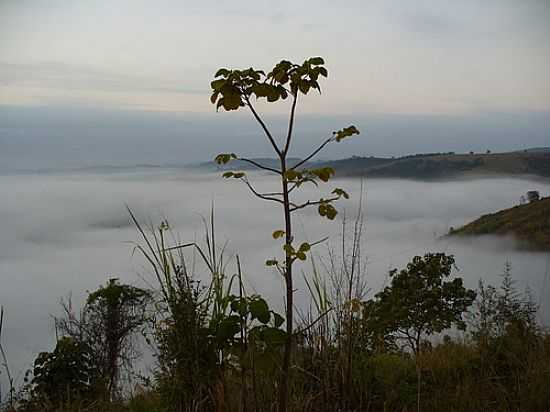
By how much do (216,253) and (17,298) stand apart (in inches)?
2055

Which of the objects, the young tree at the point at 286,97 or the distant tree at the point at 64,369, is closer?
the young tree at the point at 286,97

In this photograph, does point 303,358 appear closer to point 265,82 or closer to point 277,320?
point 277,320

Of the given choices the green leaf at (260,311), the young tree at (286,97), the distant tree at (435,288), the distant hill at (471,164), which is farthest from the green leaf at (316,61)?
the distant hill at (471,164)

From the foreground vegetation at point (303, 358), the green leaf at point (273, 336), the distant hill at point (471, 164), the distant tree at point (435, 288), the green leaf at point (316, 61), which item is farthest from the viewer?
the distant hill at point (471, 164)

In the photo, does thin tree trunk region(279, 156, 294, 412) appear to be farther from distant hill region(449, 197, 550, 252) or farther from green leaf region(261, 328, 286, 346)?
distant hill region(449, 197, 550, 252)

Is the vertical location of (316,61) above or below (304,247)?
above

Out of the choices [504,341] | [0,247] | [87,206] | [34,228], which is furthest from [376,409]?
[34,228]

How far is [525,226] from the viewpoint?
2508 centimetres

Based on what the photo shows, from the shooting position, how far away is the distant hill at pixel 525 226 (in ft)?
66.6

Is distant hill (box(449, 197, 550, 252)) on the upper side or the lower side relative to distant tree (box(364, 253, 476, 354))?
lower

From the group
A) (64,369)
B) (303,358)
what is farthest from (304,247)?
(64,369)

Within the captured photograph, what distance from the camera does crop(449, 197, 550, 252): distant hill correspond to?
20.3m

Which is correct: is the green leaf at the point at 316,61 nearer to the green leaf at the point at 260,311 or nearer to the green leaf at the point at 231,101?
the green leaf at the point at 231,101

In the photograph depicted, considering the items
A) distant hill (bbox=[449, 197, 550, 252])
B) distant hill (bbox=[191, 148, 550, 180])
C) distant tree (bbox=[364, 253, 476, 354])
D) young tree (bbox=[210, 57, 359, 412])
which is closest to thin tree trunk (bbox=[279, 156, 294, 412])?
young tree (bbox=[210, 57, 359, 412])
